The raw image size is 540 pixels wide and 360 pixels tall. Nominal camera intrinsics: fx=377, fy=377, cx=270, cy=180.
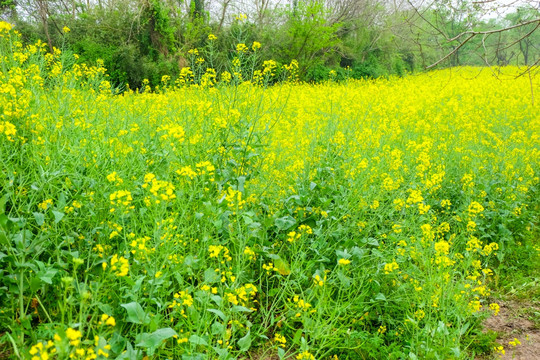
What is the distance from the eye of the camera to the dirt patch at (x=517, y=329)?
95.7 inches

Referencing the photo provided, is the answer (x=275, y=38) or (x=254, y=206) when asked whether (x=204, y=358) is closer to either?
(x=254, y=206)

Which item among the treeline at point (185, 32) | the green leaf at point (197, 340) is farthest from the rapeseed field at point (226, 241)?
the treeline at point (185, 32)

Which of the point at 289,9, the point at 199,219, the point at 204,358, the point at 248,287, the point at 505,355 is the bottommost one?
the point at 505,355

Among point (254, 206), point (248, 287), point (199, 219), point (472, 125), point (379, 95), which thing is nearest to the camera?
point (248, 287)

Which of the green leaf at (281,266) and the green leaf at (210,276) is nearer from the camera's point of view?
the green leaf at (210,276)

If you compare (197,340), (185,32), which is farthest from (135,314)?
(185,32)

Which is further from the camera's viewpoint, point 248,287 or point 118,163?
point 118,163

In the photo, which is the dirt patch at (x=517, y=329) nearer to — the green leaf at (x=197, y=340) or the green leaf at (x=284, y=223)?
the green leaf at (x=284, y=223)

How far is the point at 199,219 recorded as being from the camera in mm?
2336

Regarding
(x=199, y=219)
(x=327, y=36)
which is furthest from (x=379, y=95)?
(x=199, y=219)

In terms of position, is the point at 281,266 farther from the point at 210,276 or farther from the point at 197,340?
the point at 197,340

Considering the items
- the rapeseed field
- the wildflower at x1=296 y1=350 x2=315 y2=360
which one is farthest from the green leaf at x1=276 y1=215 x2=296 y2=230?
the wildflower at x1=296 y1=350 x2=315 y2=360

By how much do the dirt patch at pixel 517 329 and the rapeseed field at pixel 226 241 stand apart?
3.8 inches

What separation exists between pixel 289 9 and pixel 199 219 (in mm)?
14414
